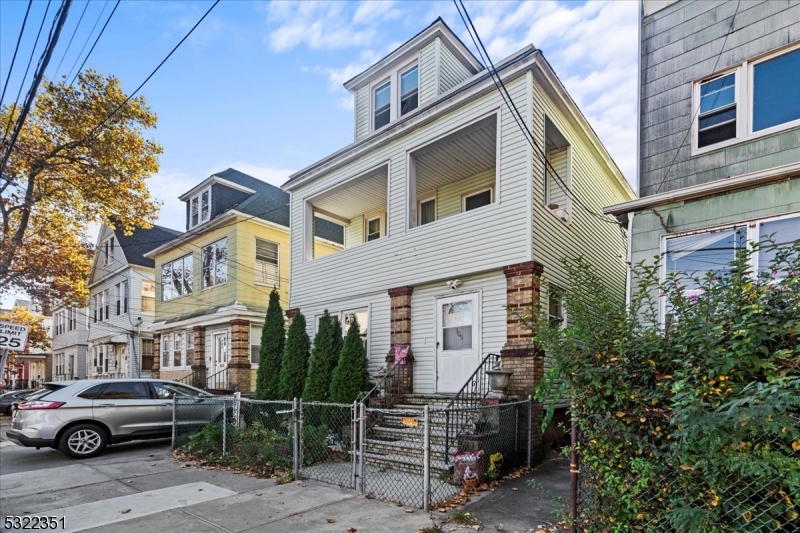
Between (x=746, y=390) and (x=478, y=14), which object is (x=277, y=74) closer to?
(x=478, y=14)

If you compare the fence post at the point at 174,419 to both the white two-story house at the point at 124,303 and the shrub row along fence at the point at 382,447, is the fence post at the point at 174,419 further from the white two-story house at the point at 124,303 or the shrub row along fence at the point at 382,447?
the white two-story house at the point at 124,303

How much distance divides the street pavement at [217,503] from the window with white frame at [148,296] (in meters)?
16.2

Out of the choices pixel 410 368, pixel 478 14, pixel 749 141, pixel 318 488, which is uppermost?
pixel 478 14

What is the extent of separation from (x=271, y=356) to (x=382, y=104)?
294 inches

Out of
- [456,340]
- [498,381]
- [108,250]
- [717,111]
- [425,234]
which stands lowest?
[498,381]

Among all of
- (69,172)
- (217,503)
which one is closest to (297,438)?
(217,503)

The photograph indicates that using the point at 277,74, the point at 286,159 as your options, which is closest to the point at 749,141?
the point at 277,74

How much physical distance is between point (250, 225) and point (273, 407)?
877cm

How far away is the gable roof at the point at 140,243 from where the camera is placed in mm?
23469

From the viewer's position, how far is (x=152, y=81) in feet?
24.4

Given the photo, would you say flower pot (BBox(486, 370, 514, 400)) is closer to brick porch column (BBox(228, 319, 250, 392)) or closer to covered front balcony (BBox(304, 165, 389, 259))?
covered front balcony (BBox(304, 165, 389, 259))

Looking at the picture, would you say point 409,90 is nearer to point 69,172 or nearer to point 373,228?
point 373,228

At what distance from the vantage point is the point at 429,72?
37.8ft

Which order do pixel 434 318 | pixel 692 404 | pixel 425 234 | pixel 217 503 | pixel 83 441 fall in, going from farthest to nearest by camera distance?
1. pixel 425 234
2. pixel 434 318
3. pixel 83 441
4. pixel 217 503
5. pixel 692 404
